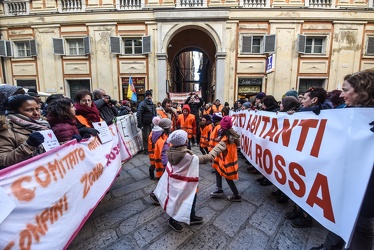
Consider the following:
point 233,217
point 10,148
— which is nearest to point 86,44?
point 10,148

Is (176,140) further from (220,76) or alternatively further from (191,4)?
(191,4)

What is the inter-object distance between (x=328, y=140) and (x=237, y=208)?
5.10ft

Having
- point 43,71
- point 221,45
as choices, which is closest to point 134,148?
point 221,45

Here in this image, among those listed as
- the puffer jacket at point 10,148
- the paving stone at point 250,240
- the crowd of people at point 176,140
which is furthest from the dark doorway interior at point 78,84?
the paving stone at point 250,240

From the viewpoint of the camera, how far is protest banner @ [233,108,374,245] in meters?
1.29

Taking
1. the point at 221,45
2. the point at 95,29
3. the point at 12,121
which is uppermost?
the point at 95,29

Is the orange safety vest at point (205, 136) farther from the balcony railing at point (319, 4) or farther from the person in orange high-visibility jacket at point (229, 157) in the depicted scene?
the balcony railing at point (319, 4)

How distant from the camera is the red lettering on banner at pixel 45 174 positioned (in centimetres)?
127

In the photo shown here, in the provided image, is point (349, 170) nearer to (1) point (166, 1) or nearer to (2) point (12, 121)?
(2) point (12, 121)

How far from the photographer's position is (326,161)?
1.57 metres

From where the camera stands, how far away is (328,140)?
1.60 meters

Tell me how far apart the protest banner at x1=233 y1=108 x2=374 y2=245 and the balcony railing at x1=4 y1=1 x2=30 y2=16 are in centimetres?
1719

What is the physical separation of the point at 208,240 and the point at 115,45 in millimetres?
12561

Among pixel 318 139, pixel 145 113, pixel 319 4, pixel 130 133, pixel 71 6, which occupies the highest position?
pixel 71 6
